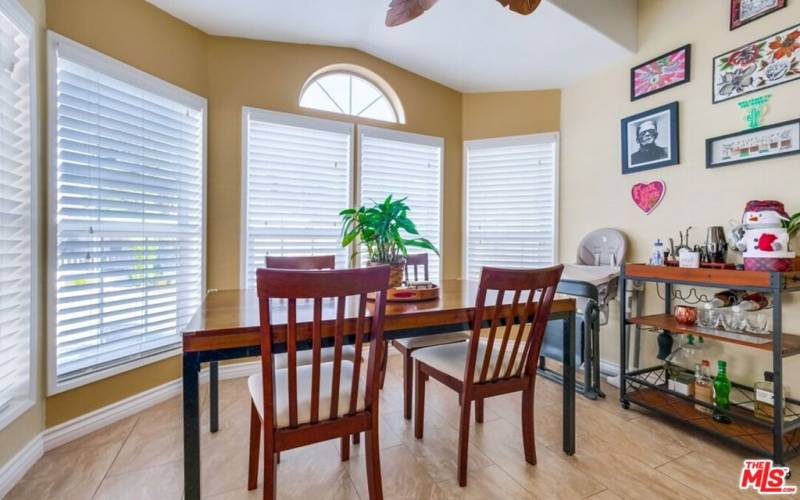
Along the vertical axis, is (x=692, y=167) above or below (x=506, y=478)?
above

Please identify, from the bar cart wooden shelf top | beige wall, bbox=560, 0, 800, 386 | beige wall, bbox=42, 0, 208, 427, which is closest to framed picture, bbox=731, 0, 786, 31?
beige wall, bbox=560, 0, 800, 386

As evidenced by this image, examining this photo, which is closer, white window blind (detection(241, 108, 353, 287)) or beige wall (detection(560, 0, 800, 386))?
beige wall (detection(560, 0, 800, 386))

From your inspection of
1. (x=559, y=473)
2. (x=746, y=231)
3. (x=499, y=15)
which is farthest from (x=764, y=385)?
(x=499, y=15)

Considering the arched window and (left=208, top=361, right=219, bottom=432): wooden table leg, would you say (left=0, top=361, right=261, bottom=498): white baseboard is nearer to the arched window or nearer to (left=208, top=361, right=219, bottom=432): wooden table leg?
(left=208, top=361, right=219, bottom=432): wooden table leg

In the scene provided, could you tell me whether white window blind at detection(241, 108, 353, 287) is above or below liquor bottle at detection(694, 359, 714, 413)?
above

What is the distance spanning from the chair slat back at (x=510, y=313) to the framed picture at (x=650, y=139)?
5.62ft

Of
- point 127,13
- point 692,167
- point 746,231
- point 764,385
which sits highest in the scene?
point 127,13

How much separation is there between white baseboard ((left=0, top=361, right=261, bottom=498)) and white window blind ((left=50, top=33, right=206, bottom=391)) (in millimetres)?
234

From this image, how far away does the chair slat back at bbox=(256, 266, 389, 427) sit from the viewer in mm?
1091

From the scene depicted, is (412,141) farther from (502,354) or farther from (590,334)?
(502,354)

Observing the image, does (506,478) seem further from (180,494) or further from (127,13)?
(127,13)

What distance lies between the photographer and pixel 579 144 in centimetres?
323

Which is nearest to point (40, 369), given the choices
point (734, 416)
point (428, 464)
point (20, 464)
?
point (20, 464)

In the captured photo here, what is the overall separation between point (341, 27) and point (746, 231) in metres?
2.89
